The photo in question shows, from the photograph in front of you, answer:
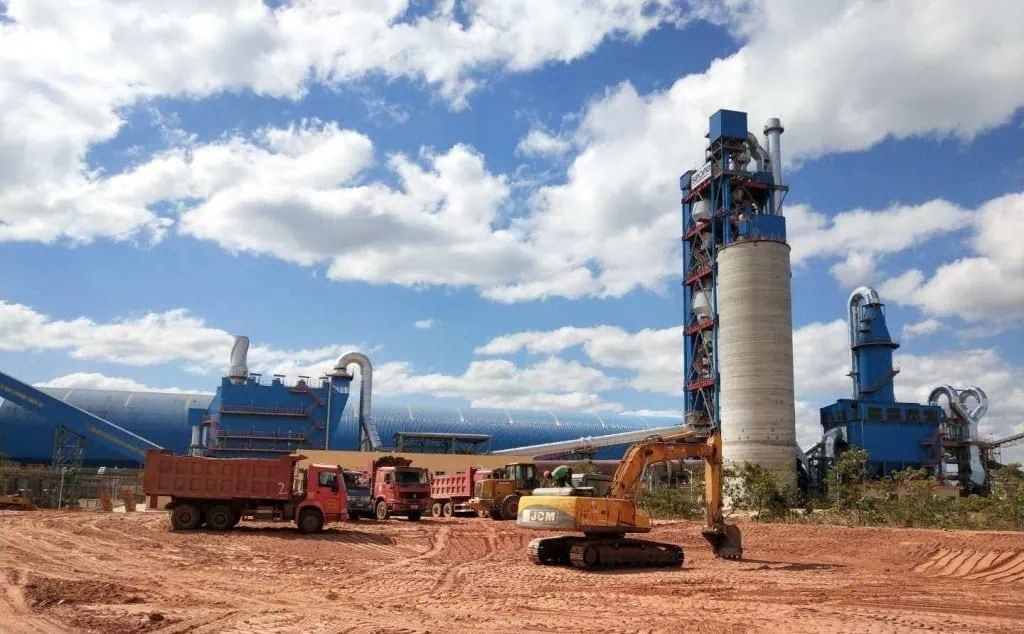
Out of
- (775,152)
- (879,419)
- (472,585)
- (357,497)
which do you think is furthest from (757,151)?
(472,585)

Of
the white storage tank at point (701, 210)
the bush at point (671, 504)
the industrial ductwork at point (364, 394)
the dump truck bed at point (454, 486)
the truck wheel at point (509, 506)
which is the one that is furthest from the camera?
the industrial ductwork at point (364, 394)

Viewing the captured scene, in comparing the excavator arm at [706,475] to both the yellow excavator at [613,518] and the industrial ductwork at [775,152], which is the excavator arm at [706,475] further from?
the industrial ductwork at [775,152]

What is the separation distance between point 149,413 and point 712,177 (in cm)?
5678

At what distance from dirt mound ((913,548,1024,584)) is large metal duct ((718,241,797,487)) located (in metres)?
25.6

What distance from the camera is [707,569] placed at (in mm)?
17516

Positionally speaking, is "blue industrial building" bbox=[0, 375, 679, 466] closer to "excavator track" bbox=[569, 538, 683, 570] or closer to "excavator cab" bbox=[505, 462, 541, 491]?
"excavator cab" bbox=[505, 462, 541, 491]

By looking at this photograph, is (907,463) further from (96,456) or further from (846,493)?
(96,456)

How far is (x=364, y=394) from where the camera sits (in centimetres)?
7144

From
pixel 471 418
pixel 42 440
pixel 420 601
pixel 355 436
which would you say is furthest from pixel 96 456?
pixel 420 601

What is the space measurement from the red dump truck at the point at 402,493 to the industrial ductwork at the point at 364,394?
36.2 meters

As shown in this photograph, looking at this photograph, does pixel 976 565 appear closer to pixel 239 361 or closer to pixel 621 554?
pixel 621 554

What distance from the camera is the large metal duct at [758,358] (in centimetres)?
4609

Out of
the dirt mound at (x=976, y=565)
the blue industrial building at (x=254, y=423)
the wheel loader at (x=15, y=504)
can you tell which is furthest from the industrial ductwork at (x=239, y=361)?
the dirt mound at (x=976, y=565)

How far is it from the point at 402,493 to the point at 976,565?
21.3 metres
